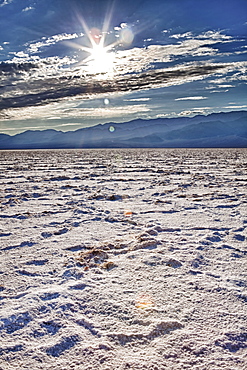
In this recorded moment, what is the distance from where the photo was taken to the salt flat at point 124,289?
250cm

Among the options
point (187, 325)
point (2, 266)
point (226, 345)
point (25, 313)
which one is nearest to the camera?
point (226, 345)

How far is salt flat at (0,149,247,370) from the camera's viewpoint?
8.19ft

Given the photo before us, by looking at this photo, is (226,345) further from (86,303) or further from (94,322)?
(86,303)

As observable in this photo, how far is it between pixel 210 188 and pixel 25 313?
860 cm

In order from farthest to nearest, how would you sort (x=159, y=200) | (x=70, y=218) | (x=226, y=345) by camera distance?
(x=159, y=200) → (x=70, y=218) → (x=226, y=345)

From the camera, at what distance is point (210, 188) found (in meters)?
10.4

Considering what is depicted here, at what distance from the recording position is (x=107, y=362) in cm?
239

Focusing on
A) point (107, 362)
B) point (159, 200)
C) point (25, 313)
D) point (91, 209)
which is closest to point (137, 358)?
point (107, 362)

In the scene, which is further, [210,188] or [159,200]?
[210,188]

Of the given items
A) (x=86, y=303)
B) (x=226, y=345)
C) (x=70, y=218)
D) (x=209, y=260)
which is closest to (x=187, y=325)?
(x=226, y=345)

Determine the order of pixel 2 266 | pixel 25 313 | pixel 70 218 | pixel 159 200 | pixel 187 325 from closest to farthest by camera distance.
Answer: pixel 187 325 → pixel 25 313 → pixel 2 266 → pixel 70 218 → pixel 159 200

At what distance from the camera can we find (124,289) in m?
3.50

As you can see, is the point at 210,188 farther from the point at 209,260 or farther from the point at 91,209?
the point at 209,260

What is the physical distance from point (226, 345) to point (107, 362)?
1.10 metres
